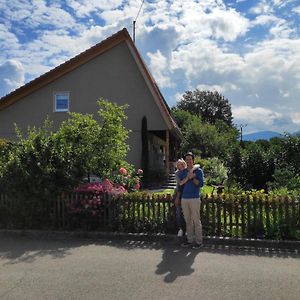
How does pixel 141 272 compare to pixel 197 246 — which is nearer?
pixel 141 272

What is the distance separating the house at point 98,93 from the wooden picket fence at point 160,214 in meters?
12.4

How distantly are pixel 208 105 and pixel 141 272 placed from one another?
7287cm

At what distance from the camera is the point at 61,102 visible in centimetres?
2306

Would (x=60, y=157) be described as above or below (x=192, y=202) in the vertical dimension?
above

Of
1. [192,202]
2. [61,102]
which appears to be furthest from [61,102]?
[192,202]

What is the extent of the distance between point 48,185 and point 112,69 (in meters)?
13.8

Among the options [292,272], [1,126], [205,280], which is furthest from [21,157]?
[1,126]

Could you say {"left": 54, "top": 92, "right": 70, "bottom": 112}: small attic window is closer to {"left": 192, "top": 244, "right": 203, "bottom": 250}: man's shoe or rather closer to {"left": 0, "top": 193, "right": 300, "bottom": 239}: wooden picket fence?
{"left": 0, "top": 193, "right": 300, "bottom": 239}: wooden picket fence

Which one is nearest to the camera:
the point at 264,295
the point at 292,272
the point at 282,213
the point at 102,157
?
the point at 264,295

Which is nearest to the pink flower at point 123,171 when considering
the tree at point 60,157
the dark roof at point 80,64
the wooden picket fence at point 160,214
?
the tree at point 60,157

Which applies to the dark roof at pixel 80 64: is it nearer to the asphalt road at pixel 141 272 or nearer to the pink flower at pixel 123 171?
the pink flower at pixel 123 171

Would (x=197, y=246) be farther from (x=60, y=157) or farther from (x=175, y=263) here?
(x=60, y=157)

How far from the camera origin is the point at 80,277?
6.11 metres

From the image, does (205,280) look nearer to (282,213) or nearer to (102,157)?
(282,213)
